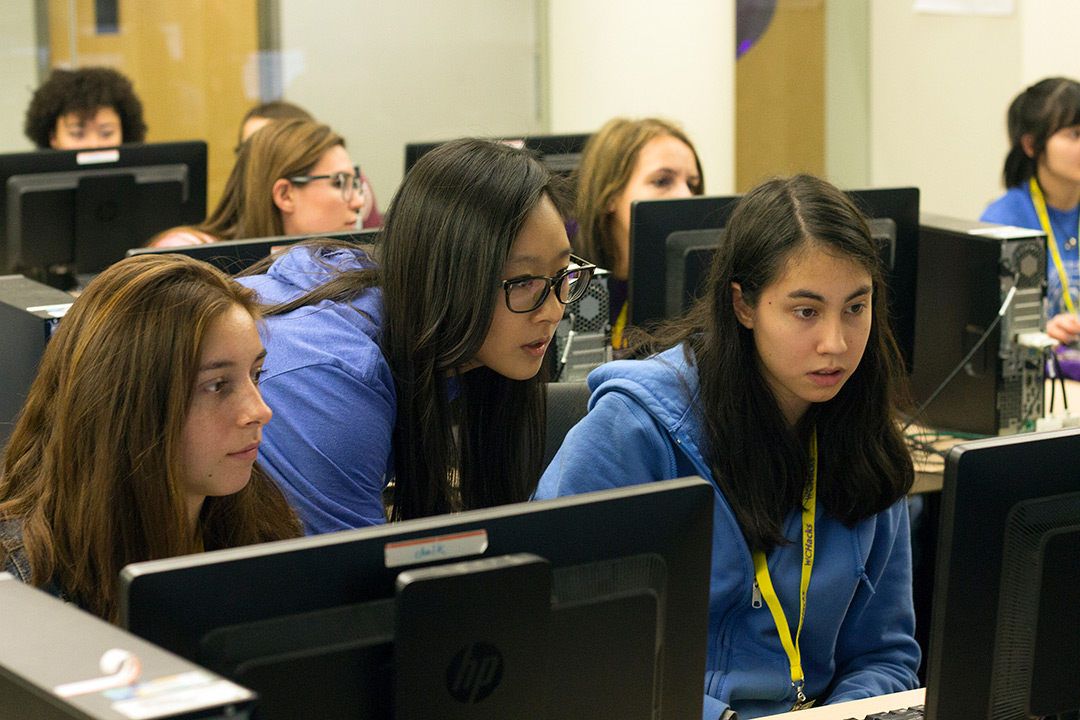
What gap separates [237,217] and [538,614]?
2.36 meters

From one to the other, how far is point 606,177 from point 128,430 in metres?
2.01

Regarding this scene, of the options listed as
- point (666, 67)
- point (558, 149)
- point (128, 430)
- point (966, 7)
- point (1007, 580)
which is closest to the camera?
point (1007, 580)

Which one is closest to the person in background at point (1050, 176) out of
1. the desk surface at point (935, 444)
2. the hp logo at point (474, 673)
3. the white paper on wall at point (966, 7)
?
the desk surface at point (935, 444)

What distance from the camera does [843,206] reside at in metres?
1.74

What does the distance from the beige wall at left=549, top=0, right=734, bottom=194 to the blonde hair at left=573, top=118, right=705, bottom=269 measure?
165cm

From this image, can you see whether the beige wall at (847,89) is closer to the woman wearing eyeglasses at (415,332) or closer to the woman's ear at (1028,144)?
the woman's ear at (1028,144)

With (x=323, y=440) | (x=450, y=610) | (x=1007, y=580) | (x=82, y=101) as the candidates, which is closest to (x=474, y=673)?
(x=450, y=610)

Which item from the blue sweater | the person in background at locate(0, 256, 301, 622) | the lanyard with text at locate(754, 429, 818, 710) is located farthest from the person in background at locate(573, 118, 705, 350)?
the person in background at locate(0, 256, 301, 622)

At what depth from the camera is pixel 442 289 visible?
62.1 inches

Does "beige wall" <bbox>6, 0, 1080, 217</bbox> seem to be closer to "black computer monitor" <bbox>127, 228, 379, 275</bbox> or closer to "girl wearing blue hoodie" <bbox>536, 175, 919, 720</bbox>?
"black computer monitor" <bbox>127, 228, 379, 275</bbox>

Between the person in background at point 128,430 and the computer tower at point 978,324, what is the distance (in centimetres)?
179

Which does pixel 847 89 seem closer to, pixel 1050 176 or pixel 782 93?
pixel 782 93

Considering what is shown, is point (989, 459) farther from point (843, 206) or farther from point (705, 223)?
point (705, 223)

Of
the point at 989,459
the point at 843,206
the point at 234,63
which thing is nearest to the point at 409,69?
the point at 234,63
